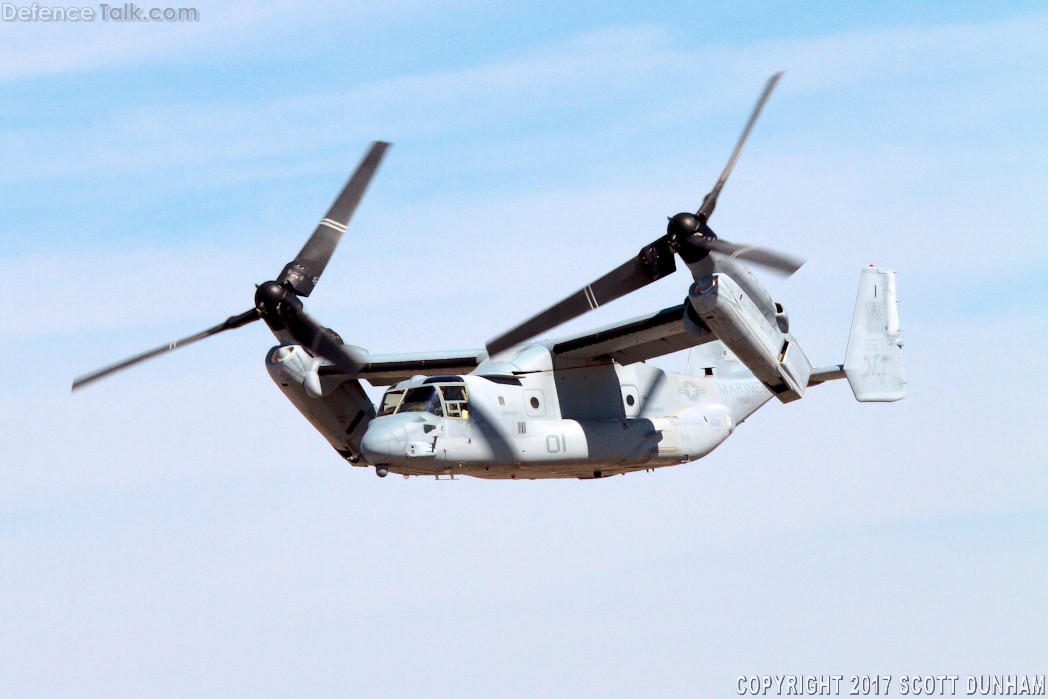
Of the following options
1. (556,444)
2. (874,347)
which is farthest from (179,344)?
(874,347)

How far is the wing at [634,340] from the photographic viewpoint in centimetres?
2750

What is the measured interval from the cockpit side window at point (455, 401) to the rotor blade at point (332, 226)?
168 inches

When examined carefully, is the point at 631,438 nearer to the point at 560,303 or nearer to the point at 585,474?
the point at 585,474

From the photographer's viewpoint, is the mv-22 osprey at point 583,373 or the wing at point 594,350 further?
the wing at point 594,350

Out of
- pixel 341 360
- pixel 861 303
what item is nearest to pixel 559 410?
pixel 341 360

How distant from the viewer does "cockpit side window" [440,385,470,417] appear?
2631cm

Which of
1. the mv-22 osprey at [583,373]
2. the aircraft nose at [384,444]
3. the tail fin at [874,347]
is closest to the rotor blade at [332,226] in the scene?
the mv-22 osprey at [583,373]

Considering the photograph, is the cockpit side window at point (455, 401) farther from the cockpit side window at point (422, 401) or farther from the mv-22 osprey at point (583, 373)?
the cockpit side window at point (422, 401)

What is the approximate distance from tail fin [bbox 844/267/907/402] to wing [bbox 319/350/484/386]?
685 cm

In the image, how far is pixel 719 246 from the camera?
25.2 meters

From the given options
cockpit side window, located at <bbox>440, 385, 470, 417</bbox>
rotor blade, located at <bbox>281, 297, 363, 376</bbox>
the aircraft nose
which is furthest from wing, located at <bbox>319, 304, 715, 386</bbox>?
the aircraft nose

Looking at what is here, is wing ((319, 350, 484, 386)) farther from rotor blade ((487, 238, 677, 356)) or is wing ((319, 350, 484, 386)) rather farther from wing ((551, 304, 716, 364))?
rotor blade ((487, 238, 677, 356))

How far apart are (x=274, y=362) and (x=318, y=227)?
8.82ft

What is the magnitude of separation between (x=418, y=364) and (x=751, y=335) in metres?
7.33
